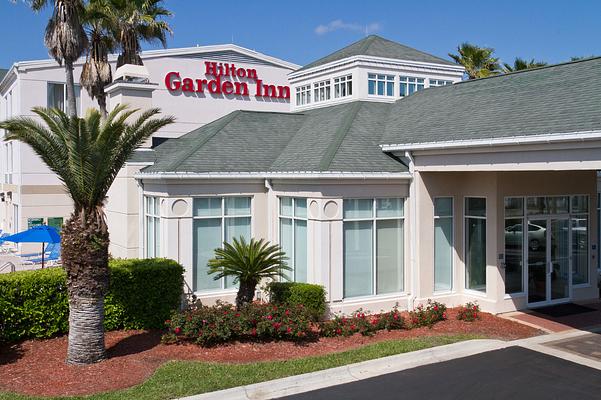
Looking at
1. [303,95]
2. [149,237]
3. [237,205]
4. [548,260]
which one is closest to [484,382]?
[548,260]

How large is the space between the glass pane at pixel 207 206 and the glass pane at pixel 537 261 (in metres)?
8.19

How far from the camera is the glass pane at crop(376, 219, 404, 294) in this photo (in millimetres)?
15031

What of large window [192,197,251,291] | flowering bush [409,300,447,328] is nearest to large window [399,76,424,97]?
large window [192,197,251,291]

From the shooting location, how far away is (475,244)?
15.5 m

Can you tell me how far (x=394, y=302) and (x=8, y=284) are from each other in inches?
353

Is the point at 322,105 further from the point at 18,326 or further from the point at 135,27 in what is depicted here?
the point at 18,326

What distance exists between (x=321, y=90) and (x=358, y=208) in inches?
314

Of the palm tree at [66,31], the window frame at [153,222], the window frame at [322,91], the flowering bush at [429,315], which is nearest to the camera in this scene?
the flowering bush at [429,315]

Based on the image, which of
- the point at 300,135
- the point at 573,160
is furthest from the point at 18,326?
the point at 573,160

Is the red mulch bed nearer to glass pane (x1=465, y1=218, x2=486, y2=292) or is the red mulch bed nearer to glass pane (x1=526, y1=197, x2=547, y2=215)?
glass pane (x1=465, y1=218, x2=486, y2=292)

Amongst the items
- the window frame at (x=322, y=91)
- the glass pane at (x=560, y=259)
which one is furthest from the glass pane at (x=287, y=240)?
the glass pane at (x=560, y=259)

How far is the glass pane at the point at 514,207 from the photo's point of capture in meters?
14.9

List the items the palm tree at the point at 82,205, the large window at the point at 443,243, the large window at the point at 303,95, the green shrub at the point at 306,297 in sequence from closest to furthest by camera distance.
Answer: the palm tree at the point at 82,205
the green shrub at the point at 306,297
the large window at the point at 443,243
the large window at the point at 303,95

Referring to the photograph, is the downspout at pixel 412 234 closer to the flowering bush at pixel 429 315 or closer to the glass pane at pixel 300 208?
the flowering bush at pixel 429 315
